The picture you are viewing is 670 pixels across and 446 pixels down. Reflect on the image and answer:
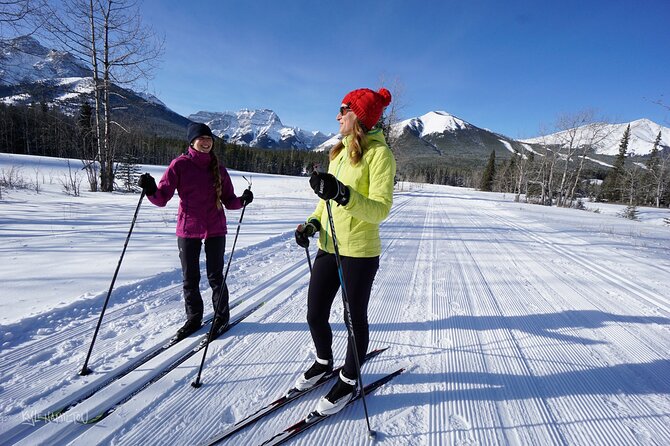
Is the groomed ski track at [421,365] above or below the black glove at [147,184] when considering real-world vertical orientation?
below

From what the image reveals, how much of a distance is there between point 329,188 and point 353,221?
418 mm

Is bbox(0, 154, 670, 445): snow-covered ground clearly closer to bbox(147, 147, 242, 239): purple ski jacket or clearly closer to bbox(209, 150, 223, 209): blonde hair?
bbox(147, 147, 242, 239): purple ski jacket

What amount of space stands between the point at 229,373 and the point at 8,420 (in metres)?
1.30

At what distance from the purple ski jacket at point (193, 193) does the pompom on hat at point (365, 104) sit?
5.74ft

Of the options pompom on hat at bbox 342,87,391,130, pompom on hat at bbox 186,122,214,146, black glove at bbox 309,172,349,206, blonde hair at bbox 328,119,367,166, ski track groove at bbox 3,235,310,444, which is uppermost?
pompom on hat at bbox 342,87,391,130

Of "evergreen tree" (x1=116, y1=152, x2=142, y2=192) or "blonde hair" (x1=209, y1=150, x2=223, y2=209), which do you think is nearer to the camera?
"blonde hair" (x1=209, y1=150, x2=223, y2=209)

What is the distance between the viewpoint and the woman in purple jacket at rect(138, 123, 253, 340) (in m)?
2.88

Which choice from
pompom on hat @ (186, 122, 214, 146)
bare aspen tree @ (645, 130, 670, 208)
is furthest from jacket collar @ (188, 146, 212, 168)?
bare aspen tree @ (645, 130, 670, 208)

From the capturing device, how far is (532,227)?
11531 millimetres

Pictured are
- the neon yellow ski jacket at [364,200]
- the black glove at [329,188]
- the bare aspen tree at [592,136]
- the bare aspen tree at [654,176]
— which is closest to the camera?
the black glove at [329,188]

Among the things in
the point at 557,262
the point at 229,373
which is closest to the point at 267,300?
the point at 229,373

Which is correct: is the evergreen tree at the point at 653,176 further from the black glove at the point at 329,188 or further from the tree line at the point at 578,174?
the black glove at the point at 329,188

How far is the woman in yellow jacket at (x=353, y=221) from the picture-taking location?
69.3 inches

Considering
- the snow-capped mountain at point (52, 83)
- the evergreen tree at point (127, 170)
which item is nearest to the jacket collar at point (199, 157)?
the snow-capped mountain at point (52, 83)
